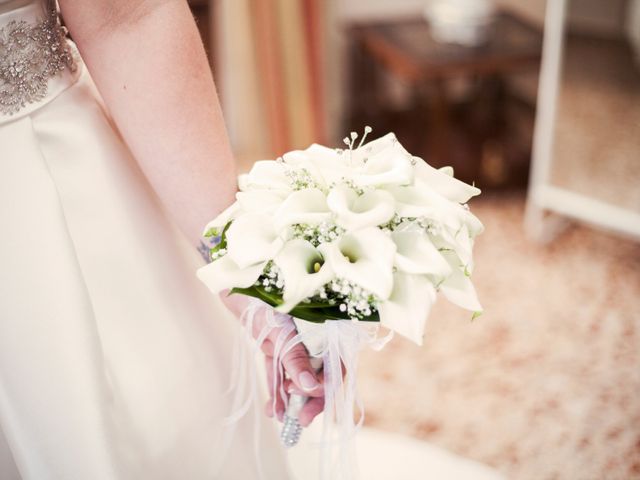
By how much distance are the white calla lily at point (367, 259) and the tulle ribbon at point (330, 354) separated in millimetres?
103

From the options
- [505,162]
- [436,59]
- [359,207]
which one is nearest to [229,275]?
[359,207]

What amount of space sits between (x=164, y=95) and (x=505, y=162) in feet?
7.14

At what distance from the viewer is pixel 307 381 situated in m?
0.75

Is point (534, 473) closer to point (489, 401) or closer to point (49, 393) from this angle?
point (489, 401)

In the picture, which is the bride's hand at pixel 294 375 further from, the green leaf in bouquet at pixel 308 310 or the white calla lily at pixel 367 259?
the white calla lily at pixel 367 259

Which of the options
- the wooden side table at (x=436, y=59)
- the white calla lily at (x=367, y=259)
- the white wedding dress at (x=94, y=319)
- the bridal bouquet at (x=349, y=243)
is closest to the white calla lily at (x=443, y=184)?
the bridal bouquet at (x=349, y=243)

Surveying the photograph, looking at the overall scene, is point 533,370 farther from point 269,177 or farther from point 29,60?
point 29,60

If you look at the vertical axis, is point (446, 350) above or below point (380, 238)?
below

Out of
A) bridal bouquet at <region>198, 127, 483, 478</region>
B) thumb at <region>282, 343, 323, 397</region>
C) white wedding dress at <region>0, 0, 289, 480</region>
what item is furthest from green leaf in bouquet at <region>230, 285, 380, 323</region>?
white wedding dress at <region>0, 0, 289, 480</region>

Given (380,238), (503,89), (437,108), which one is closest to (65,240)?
(380,238)

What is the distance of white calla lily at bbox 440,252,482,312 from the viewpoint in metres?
0.66

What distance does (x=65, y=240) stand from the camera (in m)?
0.75

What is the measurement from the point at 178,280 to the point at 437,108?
1.72m

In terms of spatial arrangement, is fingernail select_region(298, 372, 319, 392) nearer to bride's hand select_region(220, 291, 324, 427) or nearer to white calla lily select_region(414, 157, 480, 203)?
bride's hand select_region(220, 291, 324, 427)
